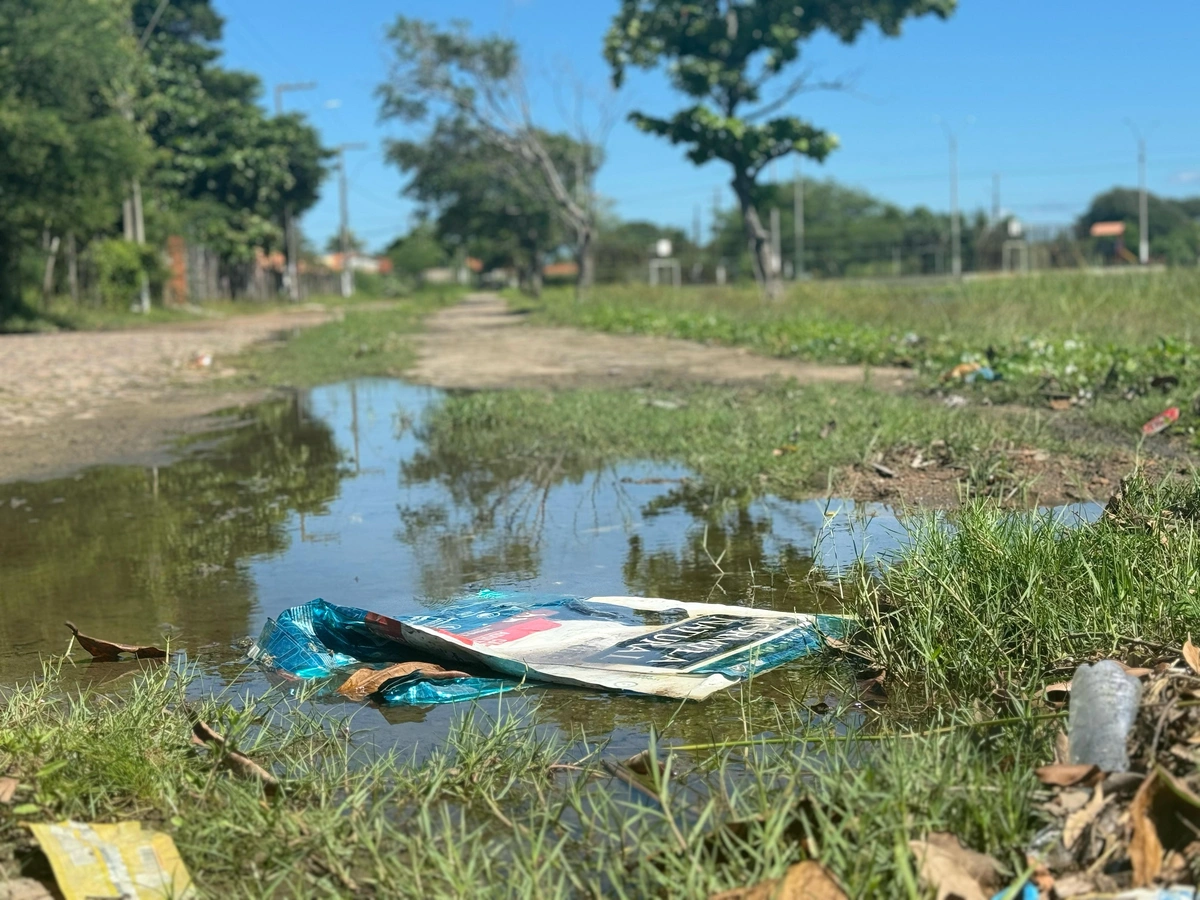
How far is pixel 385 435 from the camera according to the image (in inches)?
306

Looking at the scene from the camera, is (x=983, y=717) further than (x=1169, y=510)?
No

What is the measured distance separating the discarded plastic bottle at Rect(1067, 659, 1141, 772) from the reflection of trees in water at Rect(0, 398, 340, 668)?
232cm

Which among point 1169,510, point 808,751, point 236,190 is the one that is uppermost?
point 236,190

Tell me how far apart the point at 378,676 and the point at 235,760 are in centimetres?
64

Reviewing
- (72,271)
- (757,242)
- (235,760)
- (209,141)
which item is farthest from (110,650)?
(209,141)

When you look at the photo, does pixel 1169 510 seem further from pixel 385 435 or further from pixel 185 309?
pixel 185 309

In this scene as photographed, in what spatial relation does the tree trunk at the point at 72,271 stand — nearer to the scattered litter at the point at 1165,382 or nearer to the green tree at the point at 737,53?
the green tree at the point at 737,53

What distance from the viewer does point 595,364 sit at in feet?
41.0

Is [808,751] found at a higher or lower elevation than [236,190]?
lower

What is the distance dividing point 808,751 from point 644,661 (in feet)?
2.09

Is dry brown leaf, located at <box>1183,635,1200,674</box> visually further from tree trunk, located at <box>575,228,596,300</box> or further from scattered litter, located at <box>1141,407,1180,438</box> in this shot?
tree trunk, located at <box>575,228,596,300</box>

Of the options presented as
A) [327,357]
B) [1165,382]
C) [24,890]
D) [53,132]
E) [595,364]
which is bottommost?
[24,890]

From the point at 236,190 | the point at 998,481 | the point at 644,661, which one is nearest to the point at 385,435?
the point at 998,481

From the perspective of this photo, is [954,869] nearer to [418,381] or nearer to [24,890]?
[24,890]
